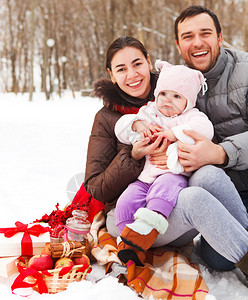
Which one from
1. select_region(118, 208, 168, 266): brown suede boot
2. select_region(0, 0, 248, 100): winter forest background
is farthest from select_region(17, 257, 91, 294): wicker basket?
select_region(0, 0, 248, 100): winter forest background

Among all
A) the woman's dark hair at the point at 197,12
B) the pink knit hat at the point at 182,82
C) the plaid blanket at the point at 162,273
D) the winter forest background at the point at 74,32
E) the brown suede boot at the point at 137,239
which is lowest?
the plaid blanket at the point at 162,273

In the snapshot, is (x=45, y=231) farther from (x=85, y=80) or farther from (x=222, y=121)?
(x=85, y=80)

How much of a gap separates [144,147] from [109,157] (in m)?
0.31

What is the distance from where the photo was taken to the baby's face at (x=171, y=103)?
1.91 metres

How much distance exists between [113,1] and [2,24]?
6029 millimetres

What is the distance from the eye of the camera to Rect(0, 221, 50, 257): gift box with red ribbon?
184 cm

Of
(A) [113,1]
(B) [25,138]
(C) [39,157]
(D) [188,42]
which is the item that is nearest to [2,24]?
(A) [113,1]

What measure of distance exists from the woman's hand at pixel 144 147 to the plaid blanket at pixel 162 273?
55 centimetres

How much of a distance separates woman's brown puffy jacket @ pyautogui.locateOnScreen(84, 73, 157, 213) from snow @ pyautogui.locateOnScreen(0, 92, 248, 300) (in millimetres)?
460

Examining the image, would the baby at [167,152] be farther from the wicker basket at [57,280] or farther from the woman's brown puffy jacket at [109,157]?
the wicker basket at [57,280]

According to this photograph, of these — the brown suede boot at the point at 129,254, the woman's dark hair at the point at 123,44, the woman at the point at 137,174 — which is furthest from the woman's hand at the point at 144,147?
the woman's dark hair at the point at 123,44

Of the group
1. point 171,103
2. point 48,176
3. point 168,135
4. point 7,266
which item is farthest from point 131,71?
point 48,176

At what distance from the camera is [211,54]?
2156 millimetres

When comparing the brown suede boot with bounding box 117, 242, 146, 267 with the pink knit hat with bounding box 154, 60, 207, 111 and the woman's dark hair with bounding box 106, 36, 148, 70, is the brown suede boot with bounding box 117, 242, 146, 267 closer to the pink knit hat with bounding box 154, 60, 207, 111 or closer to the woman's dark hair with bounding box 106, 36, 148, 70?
the pink knit hat with bounding box 154, 60, 207, 111
